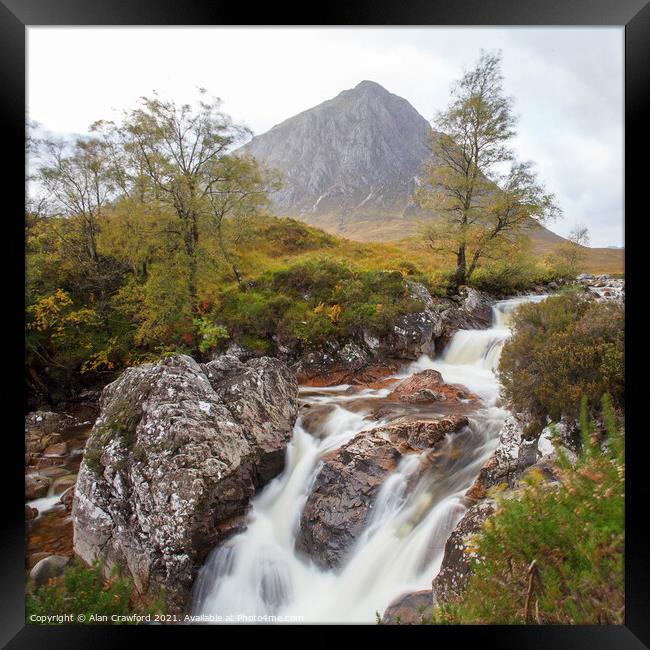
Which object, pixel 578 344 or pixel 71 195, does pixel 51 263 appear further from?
pixel 578 344

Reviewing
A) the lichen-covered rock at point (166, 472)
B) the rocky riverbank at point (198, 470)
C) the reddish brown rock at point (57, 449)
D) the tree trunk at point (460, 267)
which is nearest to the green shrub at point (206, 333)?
the rocky riverbank at point (198, 470)

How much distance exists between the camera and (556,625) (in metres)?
2.07

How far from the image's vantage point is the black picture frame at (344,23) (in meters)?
2.37

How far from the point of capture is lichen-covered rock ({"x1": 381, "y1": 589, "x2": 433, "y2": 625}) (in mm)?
2510

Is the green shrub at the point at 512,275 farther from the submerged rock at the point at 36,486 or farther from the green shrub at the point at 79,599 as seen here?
the submerged rock at the point at 36,486

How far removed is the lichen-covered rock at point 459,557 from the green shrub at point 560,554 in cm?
23

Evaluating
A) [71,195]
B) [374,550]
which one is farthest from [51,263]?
[374,550]

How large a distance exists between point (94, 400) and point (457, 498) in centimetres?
423

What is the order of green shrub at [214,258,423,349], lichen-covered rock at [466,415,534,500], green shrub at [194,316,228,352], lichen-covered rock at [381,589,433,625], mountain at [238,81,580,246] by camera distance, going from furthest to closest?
green shrub at [214,258,423,349]
green shrub at [194,316,228,352]
mountain at [238,81,580,246]
lichen-covered rock at [466,415,534,500]
lichen-covered rock at [381,589,433,625]

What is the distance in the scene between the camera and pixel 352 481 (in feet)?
10.6

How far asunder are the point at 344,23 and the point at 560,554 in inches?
155

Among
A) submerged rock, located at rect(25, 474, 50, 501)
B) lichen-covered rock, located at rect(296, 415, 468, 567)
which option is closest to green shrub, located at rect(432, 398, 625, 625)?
lichen-covered rock, located at rect(296, 415, 468, 567)

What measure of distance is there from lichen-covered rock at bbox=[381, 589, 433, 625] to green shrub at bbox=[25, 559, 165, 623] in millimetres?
1811

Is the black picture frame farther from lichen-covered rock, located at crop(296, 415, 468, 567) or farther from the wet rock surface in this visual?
the wet rock surface
